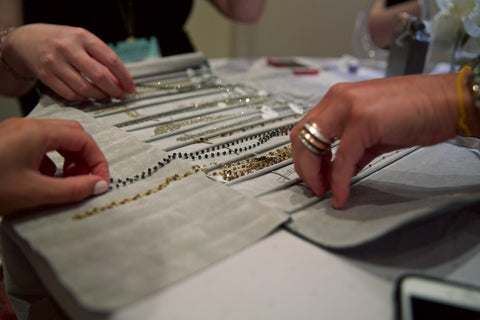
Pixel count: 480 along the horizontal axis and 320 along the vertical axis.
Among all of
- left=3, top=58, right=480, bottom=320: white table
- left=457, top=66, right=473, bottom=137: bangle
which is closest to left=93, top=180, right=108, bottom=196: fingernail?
left=3, top=58, right=480, bottom=320: white table

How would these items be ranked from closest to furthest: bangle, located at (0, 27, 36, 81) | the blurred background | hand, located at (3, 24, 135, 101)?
hand, located at (3, 24, 135, 101)
bangle, located at (0, 27, 36, 81)
the blurred background

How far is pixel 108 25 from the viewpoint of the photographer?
1180mm

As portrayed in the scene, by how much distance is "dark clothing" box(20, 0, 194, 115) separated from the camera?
3.47 feet

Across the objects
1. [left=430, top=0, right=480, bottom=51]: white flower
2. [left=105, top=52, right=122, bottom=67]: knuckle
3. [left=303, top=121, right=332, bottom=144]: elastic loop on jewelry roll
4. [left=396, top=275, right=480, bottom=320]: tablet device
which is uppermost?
[left=430, top=0, right=480, bottom=51]: white flower

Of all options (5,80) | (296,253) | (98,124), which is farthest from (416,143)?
(5,80)

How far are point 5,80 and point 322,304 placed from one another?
103cm

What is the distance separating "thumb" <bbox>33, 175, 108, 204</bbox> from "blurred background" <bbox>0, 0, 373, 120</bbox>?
2.21 metres

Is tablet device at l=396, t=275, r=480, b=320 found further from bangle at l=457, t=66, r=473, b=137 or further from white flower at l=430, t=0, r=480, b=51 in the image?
white flower at l=430, t=0, r=480, b=51

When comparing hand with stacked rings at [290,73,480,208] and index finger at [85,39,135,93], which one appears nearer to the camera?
hand with stacked rings at [290,73,480,208]

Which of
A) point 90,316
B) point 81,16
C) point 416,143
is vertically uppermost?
point 81,16

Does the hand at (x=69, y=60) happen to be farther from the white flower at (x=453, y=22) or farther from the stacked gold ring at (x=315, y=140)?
the white flower at (x=453, y=22)

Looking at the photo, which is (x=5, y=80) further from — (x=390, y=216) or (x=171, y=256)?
(x=390, y=216)

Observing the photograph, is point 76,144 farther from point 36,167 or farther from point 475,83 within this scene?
point 475,83

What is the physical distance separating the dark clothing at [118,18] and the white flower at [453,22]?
0.91 metres
